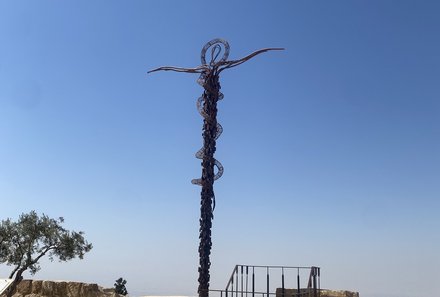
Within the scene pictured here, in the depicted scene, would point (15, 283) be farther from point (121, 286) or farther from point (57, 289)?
point (121, 286)

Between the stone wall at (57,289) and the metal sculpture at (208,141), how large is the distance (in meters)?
6.69

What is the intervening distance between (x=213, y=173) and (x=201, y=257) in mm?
4364

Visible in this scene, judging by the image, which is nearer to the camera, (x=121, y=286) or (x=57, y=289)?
(x=57, y=289)

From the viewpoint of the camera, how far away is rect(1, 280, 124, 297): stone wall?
87.8 feet

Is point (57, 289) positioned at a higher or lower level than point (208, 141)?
lower

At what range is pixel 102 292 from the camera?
2738 centimetres

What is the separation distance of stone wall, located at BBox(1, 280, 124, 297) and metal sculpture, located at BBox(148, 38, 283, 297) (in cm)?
669

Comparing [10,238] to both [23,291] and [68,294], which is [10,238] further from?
[68,294]

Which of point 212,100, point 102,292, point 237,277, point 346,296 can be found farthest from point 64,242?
point 346,296

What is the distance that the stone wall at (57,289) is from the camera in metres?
26.8

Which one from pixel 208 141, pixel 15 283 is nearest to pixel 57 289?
pixel 15 283

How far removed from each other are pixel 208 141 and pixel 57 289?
11.9m

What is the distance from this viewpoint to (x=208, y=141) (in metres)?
26.0

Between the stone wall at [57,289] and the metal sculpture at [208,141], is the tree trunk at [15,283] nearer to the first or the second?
the stone wall at [57,289]
